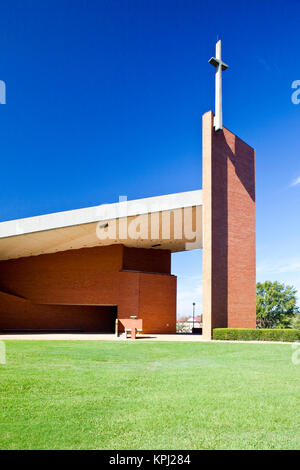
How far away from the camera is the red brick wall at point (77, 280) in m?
24.3

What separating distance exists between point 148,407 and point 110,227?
1544 centimetres

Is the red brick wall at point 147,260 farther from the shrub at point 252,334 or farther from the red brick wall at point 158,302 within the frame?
the shrub at point 252,334

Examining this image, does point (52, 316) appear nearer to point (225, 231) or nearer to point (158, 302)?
point (158, 302)

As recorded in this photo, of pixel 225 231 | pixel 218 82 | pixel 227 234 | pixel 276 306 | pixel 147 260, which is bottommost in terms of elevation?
pixel 276 306

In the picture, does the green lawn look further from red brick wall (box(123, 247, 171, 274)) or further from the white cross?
red brick wall (box(123, 247, 171, 274))

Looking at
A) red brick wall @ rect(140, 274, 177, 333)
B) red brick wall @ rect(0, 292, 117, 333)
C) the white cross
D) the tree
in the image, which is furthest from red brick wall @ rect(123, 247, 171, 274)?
the tree

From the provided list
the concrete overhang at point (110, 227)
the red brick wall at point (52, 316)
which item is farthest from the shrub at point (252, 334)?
the red brick wall at point (52, 316)

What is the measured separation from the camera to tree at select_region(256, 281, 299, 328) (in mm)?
44000

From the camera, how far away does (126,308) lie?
78.3ft

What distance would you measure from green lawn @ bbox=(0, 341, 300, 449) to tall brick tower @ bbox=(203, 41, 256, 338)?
10.0 meters

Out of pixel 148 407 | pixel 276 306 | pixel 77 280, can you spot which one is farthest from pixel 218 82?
pixel 276 306

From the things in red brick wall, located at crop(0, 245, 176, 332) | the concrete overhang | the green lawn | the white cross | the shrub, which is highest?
the white cross

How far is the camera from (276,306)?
44.6 meters
